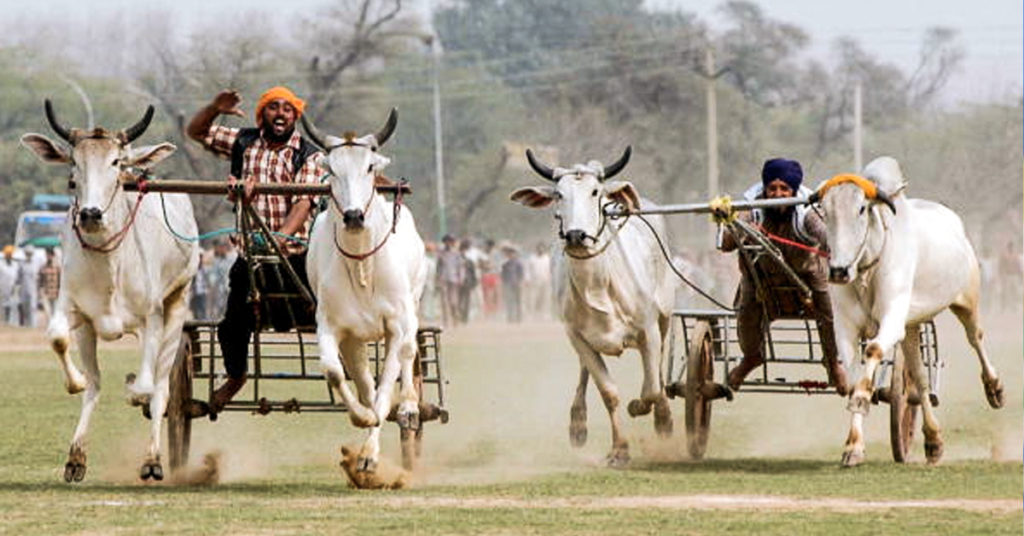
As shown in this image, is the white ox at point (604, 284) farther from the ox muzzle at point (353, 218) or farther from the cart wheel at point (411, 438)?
the ox muzzle at point (353, 218)

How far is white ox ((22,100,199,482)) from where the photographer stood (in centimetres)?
1547

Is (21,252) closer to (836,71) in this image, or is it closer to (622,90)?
(622,90)

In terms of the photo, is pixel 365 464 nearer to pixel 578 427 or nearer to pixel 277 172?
pixel 277 172

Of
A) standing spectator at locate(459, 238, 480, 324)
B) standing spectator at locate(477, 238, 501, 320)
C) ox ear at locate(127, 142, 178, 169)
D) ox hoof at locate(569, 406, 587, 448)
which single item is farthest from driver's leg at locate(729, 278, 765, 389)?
standing spectator at locate(477, 238, 501, 320)

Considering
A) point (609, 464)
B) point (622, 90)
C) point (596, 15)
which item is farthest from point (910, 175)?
point (609, 464)

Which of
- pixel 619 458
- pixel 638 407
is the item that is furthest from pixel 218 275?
pixel 619 458

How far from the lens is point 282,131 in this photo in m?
16.6

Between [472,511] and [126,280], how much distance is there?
3.36 metres

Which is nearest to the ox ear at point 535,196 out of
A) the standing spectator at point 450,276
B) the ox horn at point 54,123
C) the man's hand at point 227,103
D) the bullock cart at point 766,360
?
the bullock cart at point 766,360

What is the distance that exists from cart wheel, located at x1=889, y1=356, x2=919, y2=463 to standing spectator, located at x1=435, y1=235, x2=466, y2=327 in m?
34.5

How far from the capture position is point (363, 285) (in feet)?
50.6

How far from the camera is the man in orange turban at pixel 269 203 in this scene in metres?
16.4

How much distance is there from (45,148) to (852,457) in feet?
18.3

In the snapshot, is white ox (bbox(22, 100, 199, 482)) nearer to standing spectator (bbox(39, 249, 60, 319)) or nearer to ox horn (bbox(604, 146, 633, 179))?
ox horn (bbox(604, 146, 633, 179))
